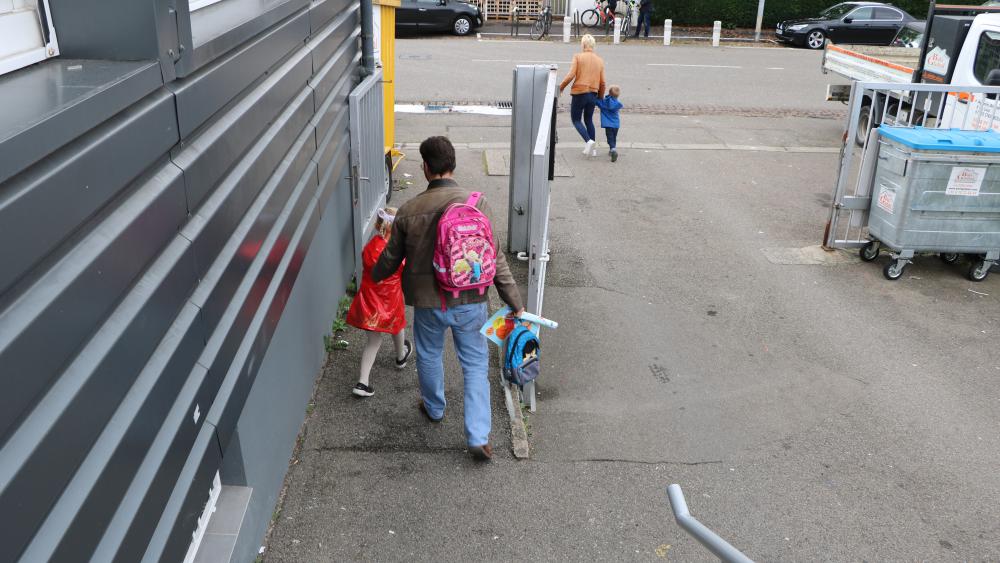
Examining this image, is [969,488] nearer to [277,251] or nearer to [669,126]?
[277,251]

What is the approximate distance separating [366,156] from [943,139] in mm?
5063

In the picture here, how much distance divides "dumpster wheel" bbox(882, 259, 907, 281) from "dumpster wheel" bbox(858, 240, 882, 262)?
0.39 metres

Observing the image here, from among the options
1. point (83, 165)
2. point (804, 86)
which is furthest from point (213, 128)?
point (804, 86)

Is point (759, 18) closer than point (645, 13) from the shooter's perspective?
No

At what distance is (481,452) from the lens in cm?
492

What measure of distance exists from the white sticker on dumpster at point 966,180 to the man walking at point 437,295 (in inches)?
192

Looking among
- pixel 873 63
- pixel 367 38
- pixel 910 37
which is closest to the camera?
pixel 367 38

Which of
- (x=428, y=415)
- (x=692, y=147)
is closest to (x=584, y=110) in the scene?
(x=692, y=147)

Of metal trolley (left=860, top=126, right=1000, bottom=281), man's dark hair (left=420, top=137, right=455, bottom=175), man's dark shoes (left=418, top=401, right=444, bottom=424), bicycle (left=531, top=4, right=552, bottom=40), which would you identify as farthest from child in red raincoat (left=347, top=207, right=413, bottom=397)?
bicycle (left=531, top=4, right=552, bottom=40)

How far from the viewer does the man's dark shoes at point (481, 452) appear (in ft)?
16.1

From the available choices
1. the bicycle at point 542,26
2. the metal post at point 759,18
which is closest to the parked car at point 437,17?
the bicycle at point 542,26

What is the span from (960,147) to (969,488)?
3807 mm

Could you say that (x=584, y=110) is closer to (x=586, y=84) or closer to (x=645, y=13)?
(x=586, y=84)

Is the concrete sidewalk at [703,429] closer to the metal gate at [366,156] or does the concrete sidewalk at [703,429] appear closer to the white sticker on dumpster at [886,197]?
the white sticker on dumpster at [886,197]
